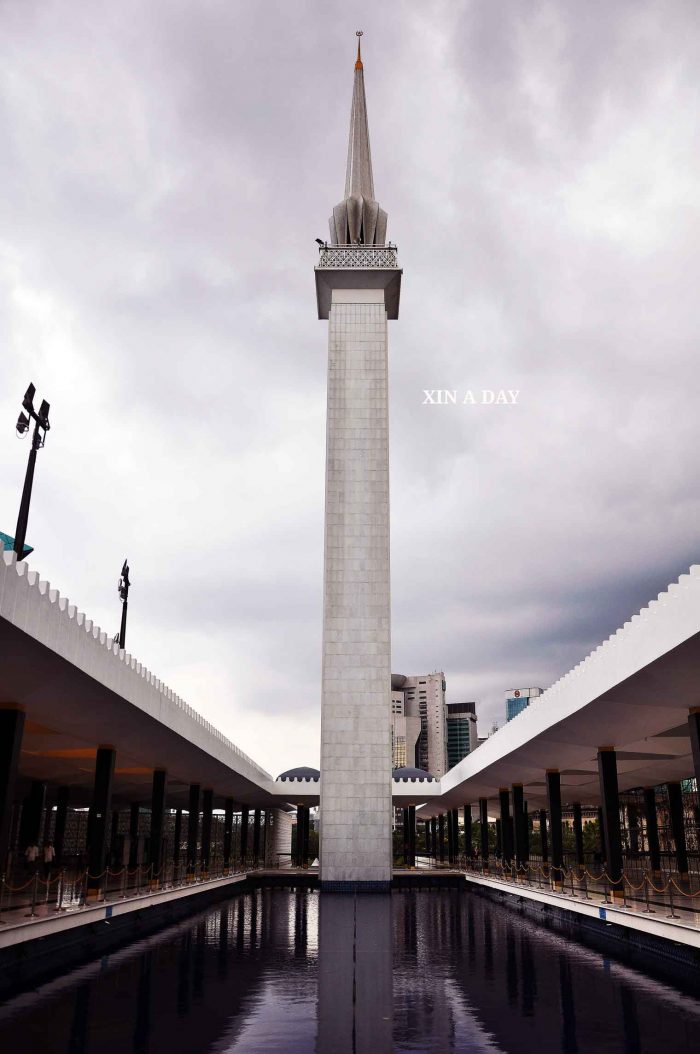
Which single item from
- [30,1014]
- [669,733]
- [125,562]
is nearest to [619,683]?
[669,733]

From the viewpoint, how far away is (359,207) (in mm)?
38500

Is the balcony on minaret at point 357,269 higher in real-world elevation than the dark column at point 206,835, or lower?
higher

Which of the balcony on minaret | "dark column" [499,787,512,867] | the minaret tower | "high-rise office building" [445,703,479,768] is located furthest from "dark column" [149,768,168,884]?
"high-rise office building" [445,703,479,768]

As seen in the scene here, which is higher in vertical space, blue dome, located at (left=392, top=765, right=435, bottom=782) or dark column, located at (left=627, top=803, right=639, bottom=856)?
blue dome, located at (left=392, top=765, right=435, bottom=782)

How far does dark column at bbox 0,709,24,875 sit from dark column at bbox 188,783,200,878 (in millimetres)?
14280

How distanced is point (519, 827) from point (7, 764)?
70.6 feet

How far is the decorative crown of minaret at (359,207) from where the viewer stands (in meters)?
38.3

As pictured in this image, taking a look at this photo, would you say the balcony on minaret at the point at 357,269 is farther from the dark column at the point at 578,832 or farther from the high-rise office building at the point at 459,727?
the high-rise office building at the point at 459,727

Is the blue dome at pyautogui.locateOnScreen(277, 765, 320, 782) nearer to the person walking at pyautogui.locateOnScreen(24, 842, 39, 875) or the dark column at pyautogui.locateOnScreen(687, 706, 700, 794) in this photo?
the person walking at pyautogui.locateOnScreen(24, 842, 39, 875)

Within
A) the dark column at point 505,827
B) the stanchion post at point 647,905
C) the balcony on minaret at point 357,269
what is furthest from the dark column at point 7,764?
the balcony on minaret at point 357,269

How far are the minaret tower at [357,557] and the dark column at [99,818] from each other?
1119cm

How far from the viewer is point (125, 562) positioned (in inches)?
1181

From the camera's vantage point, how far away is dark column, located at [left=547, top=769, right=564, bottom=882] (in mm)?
23828

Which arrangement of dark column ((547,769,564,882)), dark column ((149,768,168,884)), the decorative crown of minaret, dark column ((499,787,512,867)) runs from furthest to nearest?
the decorative crown of minaret < dark column ((499,787,512,867)) < dark column ((547,769,564,882)) < dark column ((149,768,168,884))
